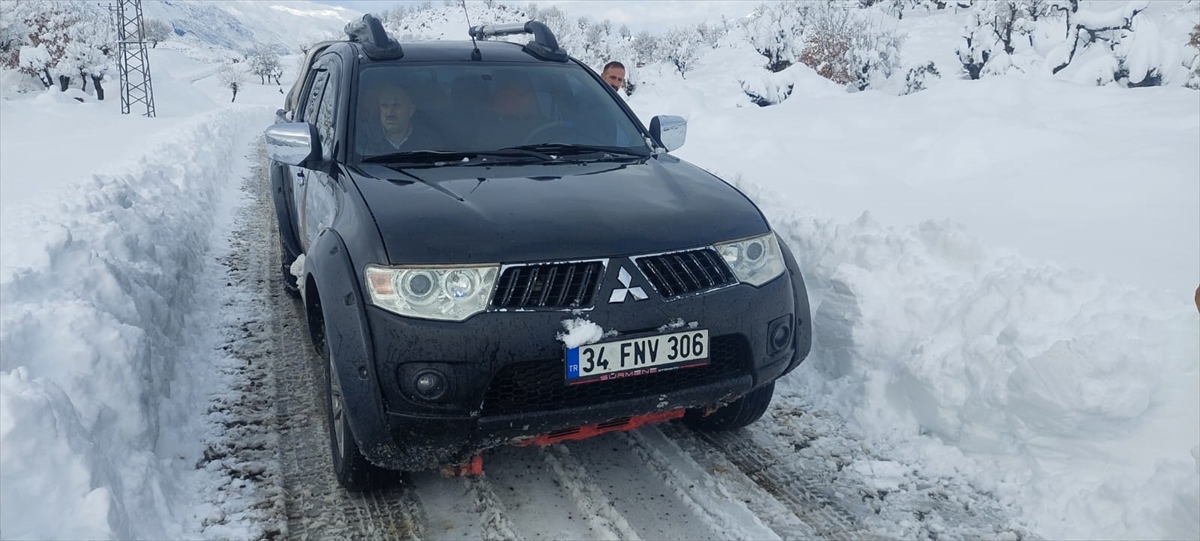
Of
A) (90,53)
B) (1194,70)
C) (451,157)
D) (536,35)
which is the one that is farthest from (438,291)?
(90,53)

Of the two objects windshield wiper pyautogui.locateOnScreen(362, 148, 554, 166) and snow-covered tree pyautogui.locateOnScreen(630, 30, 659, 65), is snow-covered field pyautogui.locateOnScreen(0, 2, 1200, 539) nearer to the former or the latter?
windshield wiper pyautogui.locateOnScreen(362, 148, 554, 166)

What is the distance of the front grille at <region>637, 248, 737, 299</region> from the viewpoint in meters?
2.79

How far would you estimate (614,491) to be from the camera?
10.5 feet

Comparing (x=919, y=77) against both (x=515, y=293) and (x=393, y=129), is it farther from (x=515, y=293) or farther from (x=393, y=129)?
(x=515, y=293)

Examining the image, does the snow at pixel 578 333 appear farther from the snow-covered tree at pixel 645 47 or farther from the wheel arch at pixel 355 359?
the snow-covered tree at pixel 645 47

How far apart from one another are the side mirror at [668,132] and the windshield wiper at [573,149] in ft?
1.15

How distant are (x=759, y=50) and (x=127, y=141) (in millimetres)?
27822

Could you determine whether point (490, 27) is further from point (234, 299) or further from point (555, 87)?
point (234, 299)

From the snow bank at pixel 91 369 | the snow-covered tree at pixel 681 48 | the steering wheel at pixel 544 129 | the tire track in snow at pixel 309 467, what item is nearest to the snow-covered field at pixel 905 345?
the snow bank at pixel 91 369

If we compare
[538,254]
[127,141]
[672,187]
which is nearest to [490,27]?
[672,187]

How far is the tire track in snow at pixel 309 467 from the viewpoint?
2.95 meters

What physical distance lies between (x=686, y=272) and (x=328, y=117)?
205 centimetres

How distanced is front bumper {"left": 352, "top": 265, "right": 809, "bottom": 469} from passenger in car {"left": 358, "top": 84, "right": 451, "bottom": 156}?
1139mm

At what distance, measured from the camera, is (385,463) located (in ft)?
9.07
